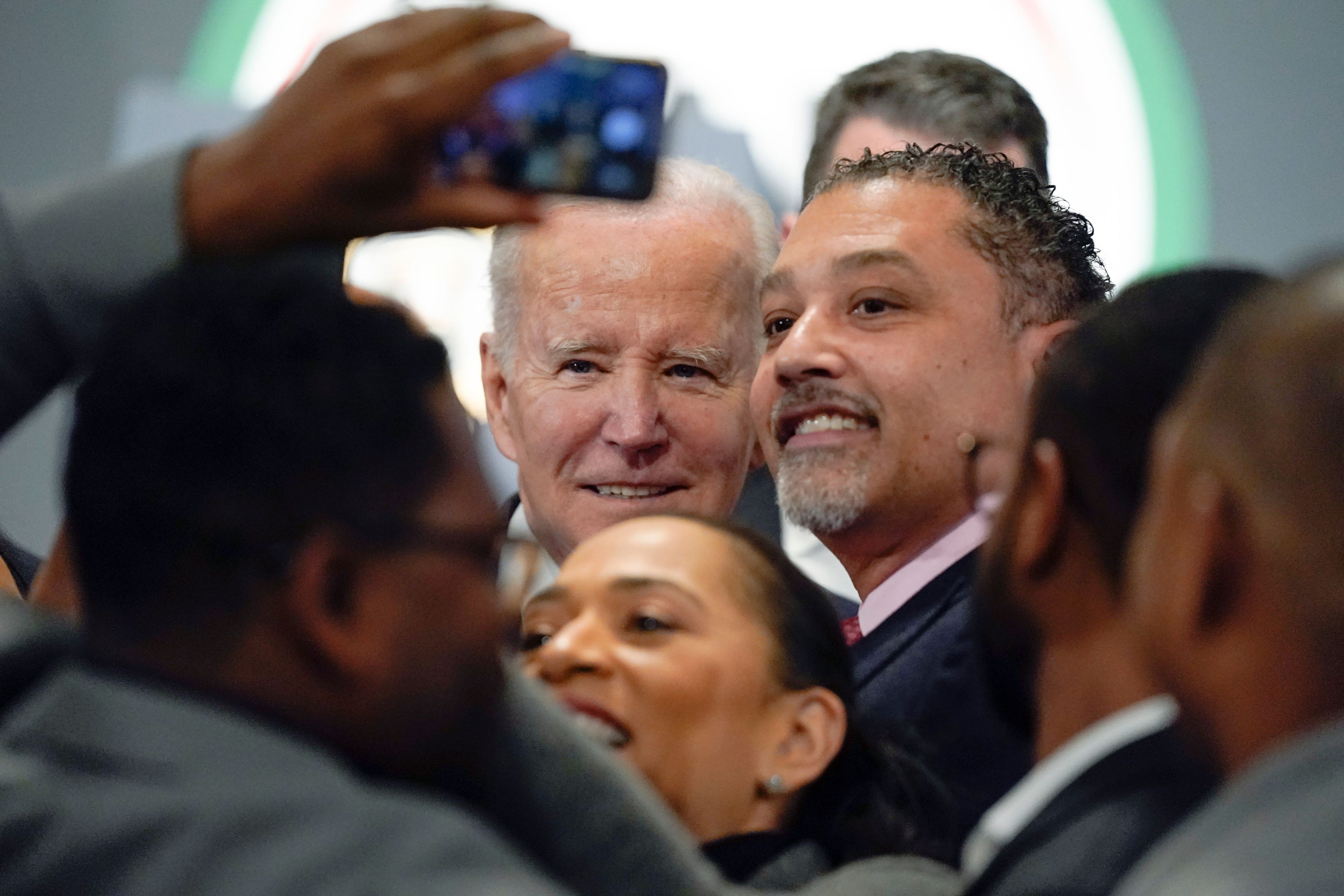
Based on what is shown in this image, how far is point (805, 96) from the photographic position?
387 centimetres

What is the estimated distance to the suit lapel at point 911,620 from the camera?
6.25ft

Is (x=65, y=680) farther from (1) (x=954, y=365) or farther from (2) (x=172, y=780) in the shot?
(1) (x=954, y=365)

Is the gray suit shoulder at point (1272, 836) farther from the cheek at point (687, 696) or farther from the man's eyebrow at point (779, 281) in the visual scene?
the man's eyebrow at point (779, 281)

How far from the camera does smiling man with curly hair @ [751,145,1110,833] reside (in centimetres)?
224

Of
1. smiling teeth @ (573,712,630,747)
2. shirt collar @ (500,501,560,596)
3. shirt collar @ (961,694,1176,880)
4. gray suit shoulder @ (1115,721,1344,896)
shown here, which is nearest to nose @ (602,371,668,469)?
shirt collar @ (500,501,560,596)

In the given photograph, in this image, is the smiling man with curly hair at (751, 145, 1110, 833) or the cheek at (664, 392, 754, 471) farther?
the cheek at (664, 392, 754, 471)

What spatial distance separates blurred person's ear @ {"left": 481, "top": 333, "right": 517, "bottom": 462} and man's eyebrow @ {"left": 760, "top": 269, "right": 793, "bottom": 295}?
0.67 m

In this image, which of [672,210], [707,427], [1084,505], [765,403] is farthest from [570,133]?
[672,210]

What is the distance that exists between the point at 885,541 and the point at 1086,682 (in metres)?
1.10

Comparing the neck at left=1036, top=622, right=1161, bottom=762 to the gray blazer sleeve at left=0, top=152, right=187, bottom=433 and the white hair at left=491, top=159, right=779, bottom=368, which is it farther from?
the white hair at left=491, top=159, right=779, bottom=368

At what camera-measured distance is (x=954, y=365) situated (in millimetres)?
2328

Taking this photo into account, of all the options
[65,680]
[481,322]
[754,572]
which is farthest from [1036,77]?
[65,680]

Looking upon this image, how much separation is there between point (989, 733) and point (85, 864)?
3.62 feet

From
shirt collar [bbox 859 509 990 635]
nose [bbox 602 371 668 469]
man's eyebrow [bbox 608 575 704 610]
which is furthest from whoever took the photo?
nose [bbox 602 371 668 469]
